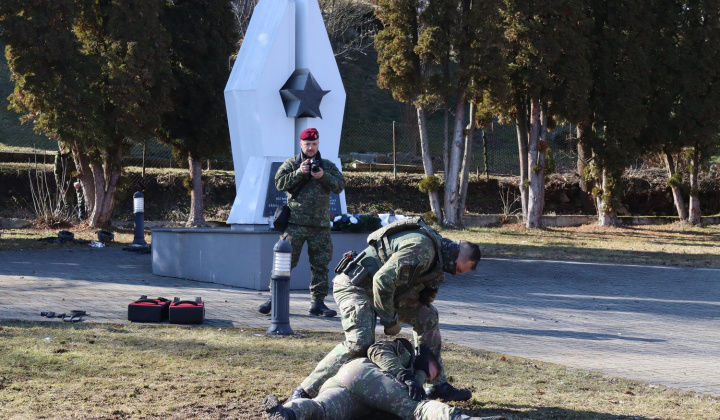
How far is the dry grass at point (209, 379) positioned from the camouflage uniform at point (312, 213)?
1.40 m

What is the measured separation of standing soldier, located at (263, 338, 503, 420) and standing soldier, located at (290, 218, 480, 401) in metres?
0.19

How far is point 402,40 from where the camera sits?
22.3 m

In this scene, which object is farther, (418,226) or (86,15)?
(86,15)

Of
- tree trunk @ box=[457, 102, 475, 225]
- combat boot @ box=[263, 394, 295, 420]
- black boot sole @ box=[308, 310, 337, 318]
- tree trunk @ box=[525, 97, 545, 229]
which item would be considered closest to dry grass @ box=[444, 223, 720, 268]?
tree trunk @ box=[525, 97, 545, 229]

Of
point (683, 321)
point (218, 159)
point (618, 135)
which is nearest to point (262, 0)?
point (683, 321)

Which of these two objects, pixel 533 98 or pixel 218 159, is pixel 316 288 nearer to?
pixel 533 98

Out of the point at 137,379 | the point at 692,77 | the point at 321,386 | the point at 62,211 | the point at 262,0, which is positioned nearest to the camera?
the point at 321,386

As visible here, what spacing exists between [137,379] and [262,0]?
10.1 metres

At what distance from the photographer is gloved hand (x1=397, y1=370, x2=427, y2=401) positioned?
507cm

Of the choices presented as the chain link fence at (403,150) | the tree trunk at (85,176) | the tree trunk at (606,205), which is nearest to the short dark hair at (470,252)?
the tree trunk at (85,176)

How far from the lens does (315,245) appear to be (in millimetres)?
9570

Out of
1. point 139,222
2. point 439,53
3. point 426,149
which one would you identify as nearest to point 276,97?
point 139,222

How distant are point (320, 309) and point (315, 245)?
30.8 inches

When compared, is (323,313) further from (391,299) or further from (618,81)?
(618,81)
